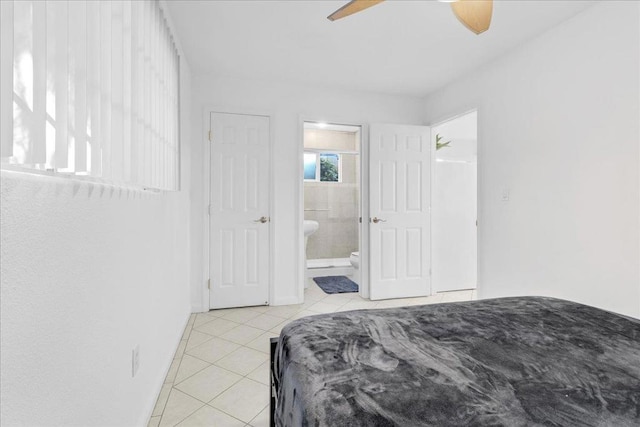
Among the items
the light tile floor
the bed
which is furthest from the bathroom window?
the bed

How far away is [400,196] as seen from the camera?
12.6 feet

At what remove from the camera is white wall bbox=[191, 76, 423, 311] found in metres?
3.29

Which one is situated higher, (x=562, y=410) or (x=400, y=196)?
(x=400, y=196)

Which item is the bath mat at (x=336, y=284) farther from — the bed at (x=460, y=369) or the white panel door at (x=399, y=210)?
the bed at (x=460, y=369)

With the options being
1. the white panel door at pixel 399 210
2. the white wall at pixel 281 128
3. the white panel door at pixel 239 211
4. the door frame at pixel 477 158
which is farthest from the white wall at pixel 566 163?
the white panel door at pixel 239 211

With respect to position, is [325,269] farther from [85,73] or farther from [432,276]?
[85,73]

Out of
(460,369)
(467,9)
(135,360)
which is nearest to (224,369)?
(135,360)

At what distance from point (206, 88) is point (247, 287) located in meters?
2.10

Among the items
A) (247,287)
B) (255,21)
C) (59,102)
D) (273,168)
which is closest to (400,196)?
(273,168)

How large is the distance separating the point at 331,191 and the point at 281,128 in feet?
7.41

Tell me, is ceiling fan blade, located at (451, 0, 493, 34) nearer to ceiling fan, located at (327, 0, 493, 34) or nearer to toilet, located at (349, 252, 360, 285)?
ceiling fan, located at (327, 0, 493, 34)

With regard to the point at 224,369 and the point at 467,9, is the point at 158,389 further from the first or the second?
the point at 467,9

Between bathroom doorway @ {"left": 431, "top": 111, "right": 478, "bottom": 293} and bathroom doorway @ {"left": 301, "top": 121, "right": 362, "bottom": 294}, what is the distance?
1.68 m

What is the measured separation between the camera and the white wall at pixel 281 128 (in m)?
3.29
